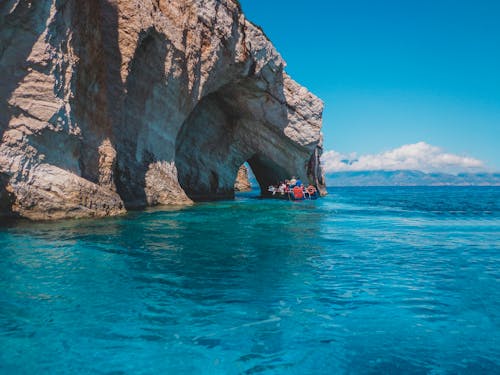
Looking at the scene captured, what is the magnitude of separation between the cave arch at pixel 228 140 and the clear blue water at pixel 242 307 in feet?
69.6

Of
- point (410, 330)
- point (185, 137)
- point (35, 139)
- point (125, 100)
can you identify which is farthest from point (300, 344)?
point (185, 137)

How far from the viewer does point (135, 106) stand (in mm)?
20688

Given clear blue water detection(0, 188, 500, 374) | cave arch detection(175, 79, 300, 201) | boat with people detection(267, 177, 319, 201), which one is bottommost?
clear blue water detection(0, 188, 500, 374)

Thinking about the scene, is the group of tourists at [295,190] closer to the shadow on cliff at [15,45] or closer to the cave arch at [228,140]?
the cave arch at [228,140]

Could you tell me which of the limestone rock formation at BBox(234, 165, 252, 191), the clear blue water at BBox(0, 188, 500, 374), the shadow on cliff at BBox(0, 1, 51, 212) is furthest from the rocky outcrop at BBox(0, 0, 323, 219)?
the limestone rock formation at BBox(234, 165, 252, 191)

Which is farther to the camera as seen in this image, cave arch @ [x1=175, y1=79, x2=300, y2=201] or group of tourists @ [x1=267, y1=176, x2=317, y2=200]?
group of tourists @ [x1=267, y1=176, x2=317, y2=200]

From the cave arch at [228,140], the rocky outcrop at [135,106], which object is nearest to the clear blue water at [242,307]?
the rocky outcrop at [135,106]

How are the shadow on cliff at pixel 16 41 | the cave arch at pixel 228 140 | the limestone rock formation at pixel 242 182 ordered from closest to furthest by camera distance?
the shadow on cliff at pixel 16 41, the cave arch at pixel 228 140, the limestone rock formation at pixel 242 182

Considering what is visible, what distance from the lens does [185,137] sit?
31.3 metres

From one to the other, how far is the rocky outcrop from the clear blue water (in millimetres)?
4140

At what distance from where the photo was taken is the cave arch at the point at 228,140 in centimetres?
3095

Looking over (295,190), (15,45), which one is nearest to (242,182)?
(295,190)

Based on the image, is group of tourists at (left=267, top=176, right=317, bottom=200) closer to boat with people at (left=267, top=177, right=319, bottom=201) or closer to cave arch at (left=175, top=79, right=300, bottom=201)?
boat with people at (left=267, top=177, right=319, bottom=201)

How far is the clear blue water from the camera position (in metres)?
4.07
